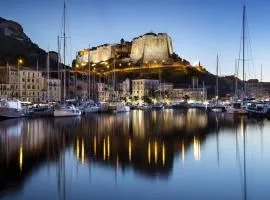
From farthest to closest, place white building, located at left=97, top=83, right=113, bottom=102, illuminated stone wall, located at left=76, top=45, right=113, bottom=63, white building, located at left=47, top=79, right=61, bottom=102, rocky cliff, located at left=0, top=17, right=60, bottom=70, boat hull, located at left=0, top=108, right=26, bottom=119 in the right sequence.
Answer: illuminated stone wall, located at left=76, top=45, right=113, bottom=63 < rocky cliff, located at left=0, top=17, right=60, bottom=70 < white building, located at left=97, top=83, right=113, bottom=102 < white building, located at left=47, top=79, right=61, bottom=102 < boat hull, located at left=0, top=108, right=26, bottom=119

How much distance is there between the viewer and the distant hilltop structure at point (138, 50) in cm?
13962

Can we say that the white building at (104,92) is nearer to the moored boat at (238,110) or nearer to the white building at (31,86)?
the white building at (31,86)

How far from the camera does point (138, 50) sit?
146 metres

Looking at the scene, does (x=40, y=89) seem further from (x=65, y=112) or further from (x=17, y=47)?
(x=17, y=47)

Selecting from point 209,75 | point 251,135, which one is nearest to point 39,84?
point 251,135

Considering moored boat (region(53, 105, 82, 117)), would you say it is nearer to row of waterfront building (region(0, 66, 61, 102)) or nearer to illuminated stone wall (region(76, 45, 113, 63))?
row of waterfront building (region(0, 66, 61, 102))

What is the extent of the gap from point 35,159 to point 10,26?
154 meters

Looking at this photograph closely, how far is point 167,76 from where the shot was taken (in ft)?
456

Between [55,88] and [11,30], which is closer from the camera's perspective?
[55,88]

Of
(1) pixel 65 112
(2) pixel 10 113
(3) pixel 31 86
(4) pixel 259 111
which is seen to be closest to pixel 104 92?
(3) pixel 31 86

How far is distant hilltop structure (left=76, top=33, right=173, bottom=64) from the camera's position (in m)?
140

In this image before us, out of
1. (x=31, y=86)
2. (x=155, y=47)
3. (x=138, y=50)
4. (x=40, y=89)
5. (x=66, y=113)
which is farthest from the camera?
(x=138, y=50)

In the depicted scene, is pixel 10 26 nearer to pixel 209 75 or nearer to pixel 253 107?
pixel 209 75

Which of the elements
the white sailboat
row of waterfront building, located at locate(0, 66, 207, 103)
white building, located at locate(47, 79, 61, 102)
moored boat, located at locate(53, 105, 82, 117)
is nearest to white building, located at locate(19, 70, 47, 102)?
row of waterfront building, located at locate(0, 66, 207, 103)
